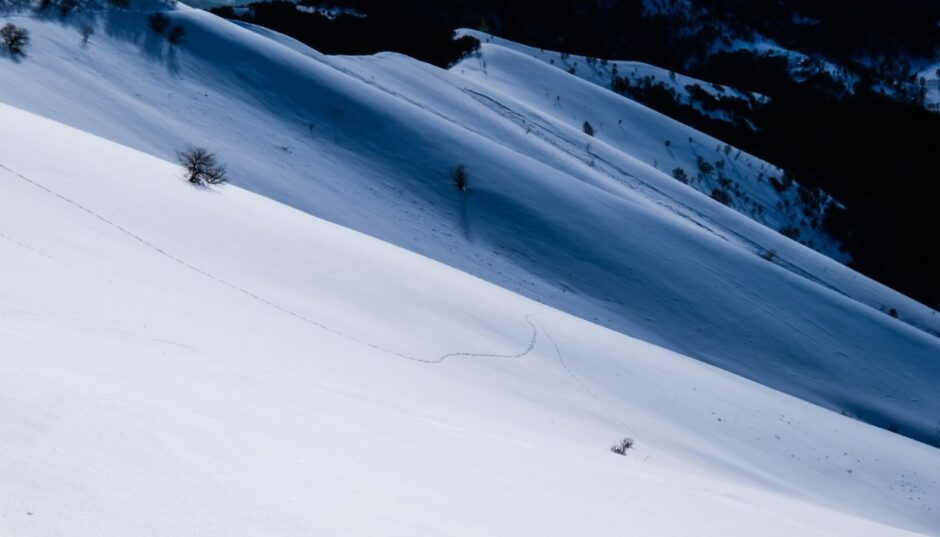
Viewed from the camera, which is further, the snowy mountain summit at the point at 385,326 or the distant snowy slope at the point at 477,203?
the distant snowy slope at the point at 477,203

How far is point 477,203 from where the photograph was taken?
891 inches

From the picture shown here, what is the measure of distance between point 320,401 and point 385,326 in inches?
180

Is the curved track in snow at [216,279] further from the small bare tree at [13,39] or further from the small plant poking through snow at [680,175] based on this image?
the small plant poking through snow at [680,175]

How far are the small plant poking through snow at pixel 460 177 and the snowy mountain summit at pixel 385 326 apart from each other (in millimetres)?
123

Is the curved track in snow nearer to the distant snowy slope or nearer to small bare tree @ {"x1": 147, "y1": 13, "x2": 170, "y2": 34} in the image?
the distant snowy slope

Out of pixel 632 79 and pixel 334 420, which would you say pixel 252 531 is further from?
pixel 632 79

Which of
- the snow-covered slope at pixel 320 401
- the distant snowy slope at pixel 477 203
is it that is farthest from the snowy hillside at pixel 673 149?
the snow-covered slope at pixel 320 401

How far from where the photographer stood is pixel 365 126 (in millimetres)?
24172

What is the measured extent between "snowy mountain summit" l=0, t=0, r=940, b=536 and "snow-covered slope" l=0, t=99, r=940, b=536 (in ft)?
0.09

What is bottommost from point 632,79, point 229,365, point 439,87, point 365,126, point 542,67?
point 229,365

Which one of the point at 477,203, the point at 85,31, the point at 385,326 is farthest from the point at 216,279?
the point at 85,31

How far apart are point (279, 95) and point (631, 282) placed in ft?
42.7

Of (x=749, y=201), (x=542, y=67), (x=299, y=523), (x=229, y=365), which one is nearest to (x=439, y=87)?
(x=542, y=67)

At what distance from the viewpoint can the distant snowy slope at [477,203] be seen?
1902 centimetres
